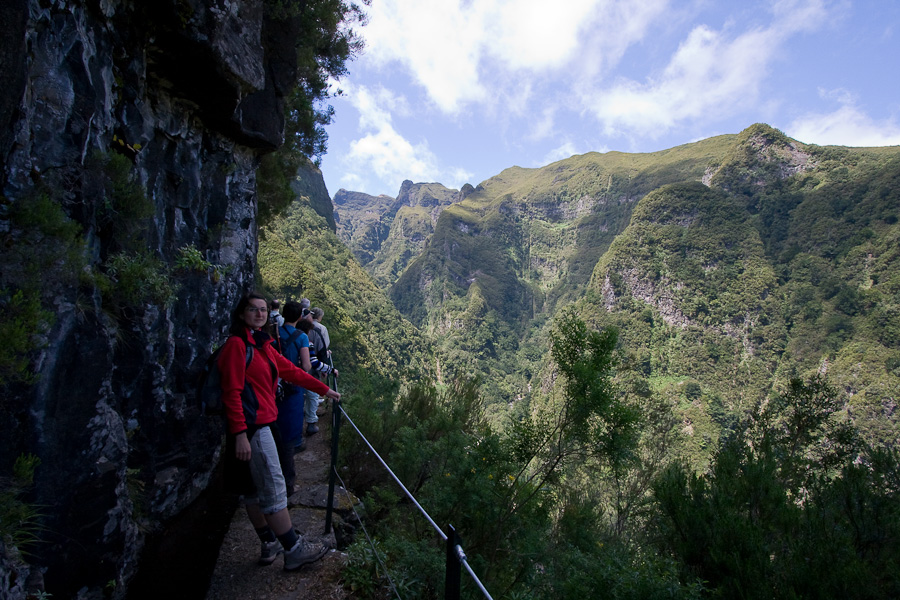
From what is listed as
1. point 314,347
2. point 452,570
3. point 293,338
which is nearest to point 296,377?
point 293,338

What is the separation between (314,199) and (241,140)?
288 feet

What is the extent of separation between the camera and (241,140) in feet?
20.5

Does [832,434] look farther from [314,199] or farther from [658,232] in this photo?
[658,232]

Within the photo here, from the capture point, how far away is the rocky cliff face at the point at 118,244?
2281 millimetres

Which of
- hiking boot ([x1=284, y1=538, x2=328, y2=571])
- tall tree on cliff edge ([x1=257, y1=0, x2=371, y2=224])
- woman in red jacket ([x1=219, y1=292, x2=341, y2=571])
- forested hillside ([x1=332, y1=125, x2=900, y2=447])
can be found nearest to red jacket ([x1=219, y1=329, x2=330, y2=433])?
woman in red jacket ([x1=219, y1=292, x2=341, y2=571])

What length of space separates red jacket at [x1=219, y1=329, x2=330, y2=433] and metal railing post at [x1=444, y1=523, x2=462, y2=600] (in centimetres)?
150

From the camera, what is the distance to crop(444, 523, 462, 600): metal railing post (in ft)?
4.37

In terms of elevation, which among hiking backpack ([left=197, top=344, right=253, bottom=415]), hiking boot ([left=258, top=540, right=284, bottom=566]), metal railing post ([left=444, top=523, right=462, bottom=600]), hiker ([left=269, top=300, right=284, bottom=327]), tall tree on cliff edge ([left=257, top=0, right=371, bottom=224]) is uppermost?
tall tree on cliff edge ([left=257, top=0, right=371, bottom=224])

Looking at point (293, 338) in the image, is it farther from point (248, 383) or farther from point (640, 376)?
point (640, 376)

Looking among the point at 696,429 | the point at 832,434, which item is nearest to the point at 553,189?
the point at 696,429

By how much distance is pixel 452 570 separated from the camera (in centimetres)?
138

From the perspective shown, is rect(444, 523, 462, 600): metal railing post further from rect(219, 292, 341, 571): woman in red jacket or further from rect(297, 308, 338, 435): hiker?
rect(297, 308, 338, 435): hiker

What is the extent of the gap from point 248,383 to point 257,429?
0.29 m

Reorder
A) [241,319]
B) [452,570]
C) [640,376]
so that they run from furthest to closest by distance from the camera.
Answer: [640,376], [241,319], [452,570]
